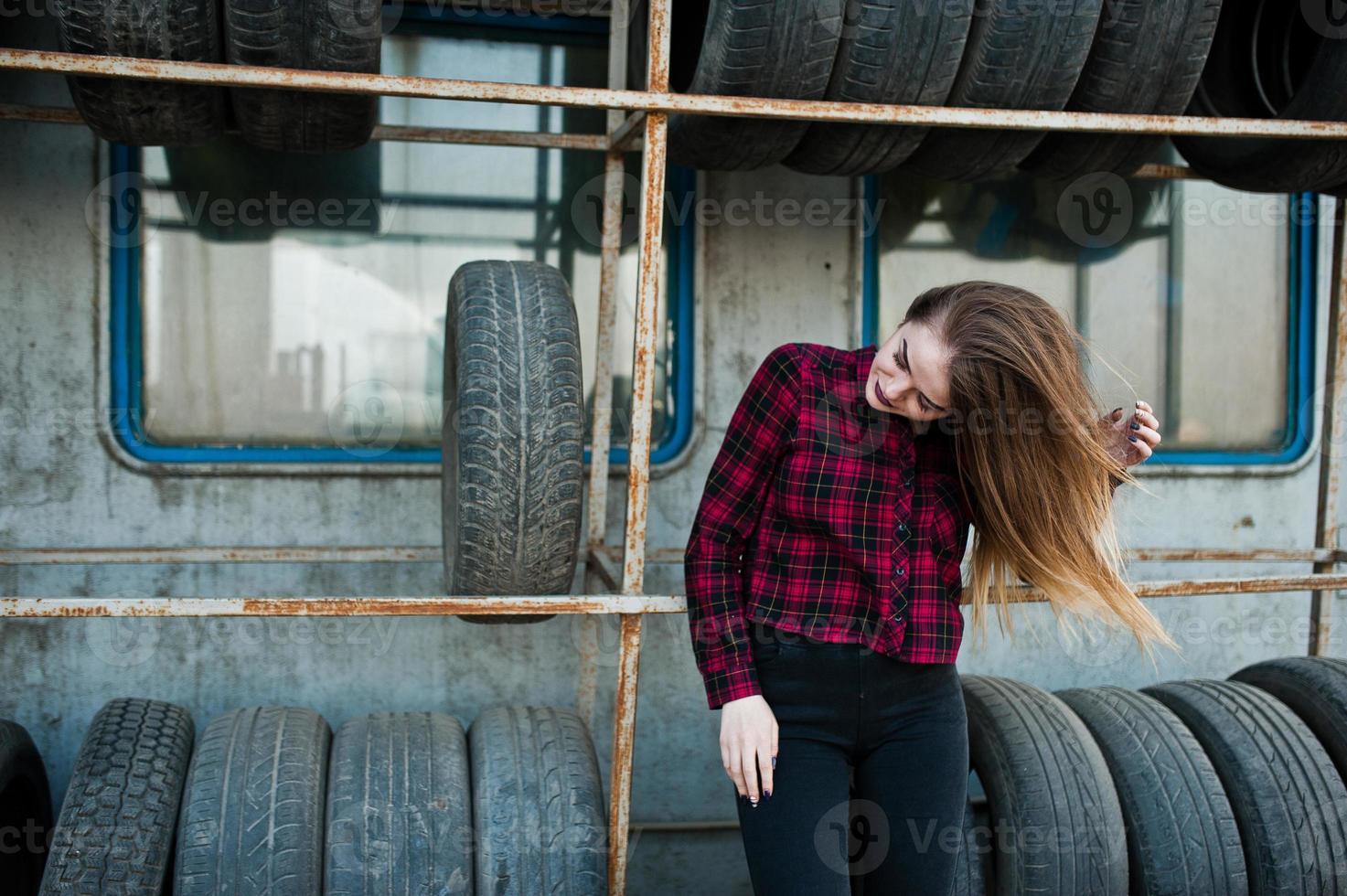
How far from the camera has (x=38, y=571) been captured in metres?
3.18

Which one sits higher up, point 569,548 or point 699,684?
point 569,548

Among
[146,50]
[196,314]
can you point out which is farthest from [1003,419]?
[196,314]

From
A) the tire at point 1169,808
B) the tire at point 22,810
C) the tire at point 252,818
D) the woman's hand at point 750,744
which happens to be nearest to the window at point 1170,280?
the tire at point 1169,808

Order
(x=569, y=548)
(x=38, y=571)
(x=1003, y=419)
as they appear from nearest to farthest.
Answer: (x=1003, y=419), (x=569, y=548), (x=38, y=571)

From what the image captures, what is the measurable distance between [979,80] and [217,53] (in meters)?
1.62

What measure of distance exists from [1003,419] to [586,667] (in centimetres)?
180

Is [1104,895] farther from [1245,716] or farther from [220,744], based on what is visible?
[220,744]

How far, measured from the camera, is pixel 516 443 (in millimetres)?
2289

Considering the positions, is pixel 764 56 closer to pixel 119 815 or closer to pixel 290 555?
pixel 290 555

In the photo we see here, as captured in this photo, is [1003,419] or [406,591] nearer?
[1003,419]

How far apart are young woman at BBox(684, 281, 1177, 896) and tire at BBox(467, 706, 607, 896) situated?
672 millimetres

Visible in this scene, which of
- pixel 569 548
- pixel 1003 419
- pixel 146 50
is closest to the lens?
pixel 1003 419

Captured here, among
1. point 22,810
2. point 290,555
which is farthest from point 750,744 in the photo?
point 22,810

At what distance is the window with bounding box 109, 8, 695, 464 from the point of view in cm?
321
